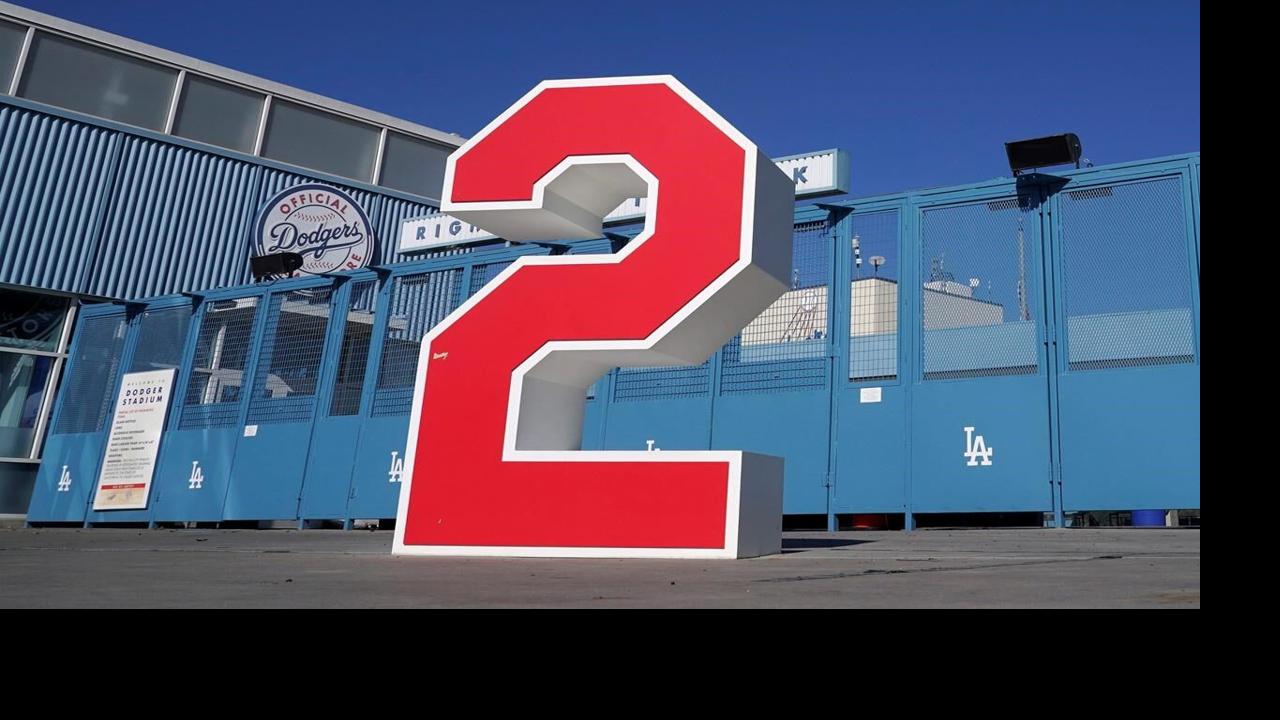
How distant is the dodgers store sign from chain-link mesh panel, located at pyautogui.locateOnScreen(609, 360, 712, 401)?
29.7 feet

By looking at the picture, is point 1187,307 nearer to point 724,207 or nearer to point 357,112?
point 724,207

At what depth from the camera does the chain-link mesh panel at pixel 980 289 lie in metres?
9.19

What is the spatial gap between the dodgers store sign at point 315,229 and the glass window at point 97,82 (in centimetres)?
246

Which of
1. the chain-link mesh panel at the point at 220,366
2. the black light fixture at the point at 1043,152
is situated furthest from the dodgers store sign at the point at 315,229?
the black light fixture at the point at 1043,152

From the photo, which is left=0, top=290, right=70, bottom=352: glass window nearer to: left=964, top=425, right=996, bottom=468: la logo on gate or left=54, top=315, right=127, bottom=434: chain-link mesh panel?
left=54, top=315, right=127, bottom=434: chain-link mesh panel

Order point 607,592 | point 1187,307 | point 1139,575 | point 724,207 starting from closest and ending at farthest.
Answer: point 607,592
point 1139,575
point 724,207
point 1187,307

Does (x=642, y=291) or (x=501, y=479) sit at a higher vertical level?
(x=642, y=291)

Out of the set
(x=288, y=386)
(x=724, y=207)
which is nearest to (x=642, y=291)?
(x=724, y=207)

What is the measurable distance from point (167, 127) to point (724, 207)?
1623 centimetres

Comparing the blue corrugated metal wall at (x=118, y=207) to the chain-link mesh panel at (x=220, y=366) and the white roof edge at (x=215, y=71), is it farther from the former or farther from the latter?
the chain-link mesh panel at (x=220, y=366)

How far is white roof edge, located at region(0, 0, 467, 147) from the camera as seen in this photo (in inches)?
675

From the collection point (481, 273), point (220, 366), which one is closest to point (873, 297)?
point (481, 273)

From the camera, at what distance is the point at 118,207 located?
17438 mm
